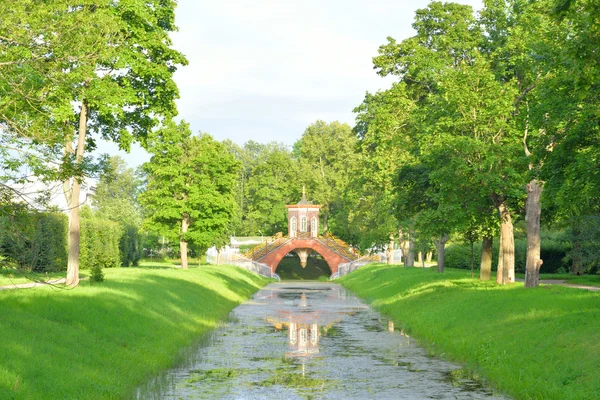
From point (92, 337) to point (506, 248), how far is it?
65.6 feet

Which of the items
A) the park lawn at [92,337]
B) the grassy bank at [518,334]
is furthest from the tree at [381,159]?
the park lawn at [92,337]

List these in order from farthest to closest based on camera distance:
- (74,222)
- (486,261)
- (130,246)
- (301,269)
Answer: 1. (301,269)
2. (130,246)
3. (486,261)
4. (74,222)

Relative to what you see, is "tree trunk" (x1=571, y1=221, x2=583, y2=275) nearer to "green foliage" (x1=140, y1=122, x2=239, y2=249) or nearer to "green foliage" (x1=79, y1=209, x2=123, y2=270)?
"green foliage" (x1=140, y1=122, x2=239, y2=249)

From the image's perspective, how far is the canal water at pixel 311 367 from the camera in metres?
16.6

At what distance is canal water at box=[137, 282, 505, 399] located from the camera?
16609 mm

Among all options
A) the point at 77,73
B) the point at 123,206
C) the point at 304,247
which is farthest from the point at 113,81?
the point at 123,206

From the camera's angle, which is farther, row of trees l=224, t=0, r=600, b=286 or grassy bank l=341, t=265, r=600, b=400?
row of trees l=224, t=0, r=600, b=286

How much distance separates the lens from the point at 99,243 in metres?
64.6

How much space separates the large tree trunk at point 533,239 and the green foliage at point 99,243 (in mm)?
39174

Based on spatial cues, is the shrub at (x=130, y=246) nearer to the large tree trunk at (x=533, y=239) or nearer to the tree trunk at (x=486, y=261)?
the tree trunk at (x=486, y=261)

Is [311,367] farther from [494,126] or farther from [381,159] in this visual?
[381,159]

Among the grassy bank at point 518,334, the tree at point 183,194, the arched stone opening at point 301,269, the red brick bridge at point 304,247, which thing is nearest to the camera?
the grassy bank at point 518,334

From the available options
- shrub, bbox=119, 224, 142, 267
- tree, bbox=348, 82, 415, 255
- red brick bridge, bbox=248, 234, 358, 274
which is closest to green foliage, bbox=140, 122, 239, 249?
tree, bbox=348, 82, 415, 255

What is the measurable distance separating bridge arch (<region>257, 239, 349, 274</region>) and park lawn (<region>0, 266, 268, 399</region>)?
57.4 metres
